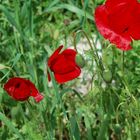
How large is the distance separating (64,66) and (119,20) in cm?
28

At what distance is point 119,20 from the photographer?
1616 mm

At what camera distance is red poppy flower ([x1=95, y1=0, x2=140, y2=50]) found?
5.31 feet

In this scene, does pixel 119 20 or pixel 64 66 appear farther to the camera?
pixel 64 66

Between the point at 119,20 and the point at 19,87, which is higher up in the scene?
the point at 119,20

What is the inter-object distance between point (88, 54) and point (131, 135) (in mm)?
300

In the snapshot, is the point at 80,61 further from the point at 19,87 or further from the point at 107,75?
the point at 19,87

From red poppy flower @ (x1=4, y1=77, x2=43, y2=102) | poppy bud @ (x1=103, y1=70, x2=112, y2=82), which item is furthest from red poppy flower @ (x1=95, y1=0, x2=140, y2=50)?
red poppy flower @ (x1=4, y1=77, x2=43, y2=102)

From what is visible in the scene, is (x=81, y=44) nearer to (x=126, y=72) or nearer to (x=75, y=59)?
(x=126, y=72)

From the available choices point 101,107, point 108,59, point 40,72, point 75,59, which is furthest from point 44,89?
point 75,59

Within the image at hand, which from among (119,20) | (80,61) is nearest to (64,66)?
(80,61)

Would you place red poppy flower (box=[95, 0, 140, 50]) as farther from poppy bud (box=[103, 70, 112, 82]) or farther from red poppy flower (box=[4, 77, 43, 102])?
red poppy flower (box=[4, 77, 43, 102])

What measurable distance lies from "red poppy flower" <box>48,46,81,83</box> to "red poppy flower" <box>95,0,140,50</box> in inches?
8.3

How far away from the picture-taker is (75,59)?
5.86 feet

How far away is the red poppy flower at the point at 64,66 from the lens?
1780 mm
